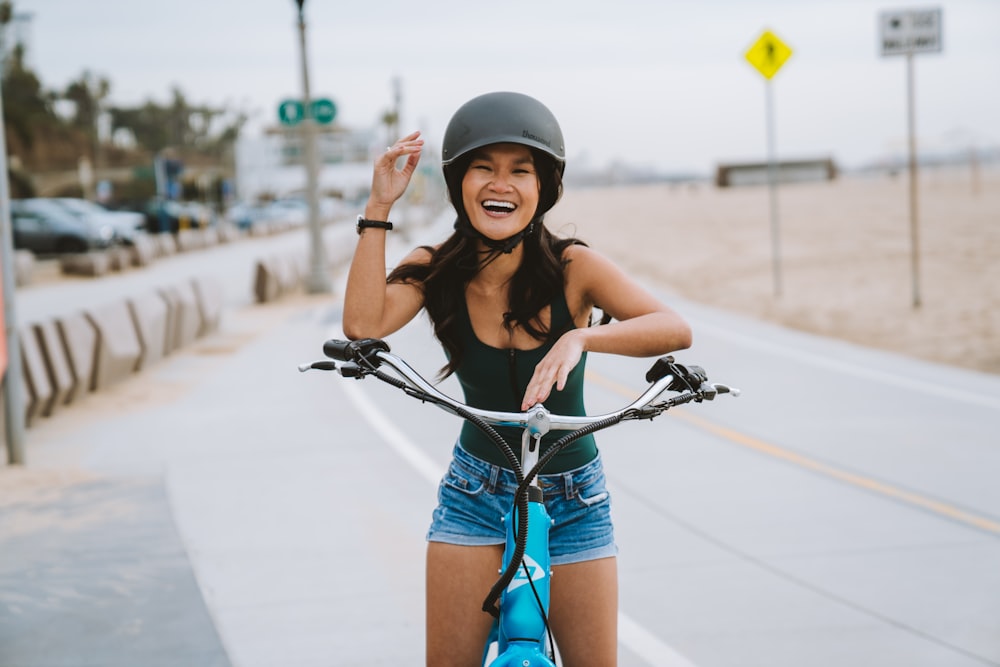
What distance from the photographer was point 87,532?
6.82 meters

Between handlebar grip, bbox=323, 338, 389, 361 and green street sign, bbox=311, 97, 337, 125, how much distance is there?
20.7m

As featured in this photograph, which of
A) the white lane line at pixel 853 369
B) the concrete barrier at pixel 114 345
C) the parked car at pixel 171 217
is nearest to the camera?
the white lane line at pixel 853 369

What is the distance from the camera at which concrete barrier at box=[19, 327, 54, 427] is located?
10.1m

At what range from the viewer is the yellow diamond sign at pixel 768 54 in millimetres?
18375

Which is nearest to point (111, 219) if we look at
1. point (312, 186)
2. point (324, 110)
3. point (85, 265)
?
point (85, 265)

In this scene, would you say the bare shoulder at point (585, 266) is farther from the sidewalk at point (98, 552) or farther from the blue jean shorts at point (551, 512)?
the sidewalk at point (98, 552)

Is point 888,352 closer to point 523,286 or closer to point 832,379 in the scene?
point 832,379

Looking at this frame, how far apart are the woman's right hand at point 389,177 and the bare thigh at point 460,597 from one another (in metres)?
0.86

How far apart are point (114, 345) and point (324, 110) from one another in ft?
37.9

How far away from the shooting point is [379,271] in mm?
2996

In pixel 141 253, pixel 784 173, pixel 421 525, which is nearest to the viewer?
pixel 421 525

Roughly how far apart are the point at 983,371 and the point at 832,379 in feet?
5.94

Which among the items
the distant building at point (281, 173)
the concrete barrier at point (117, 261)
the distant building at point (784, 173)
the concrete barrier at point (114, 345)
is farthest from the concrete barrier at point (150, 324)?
the distant building at point (281, 173)

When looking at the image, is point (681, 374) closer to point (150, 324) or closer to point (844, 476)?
point (844, 476)
